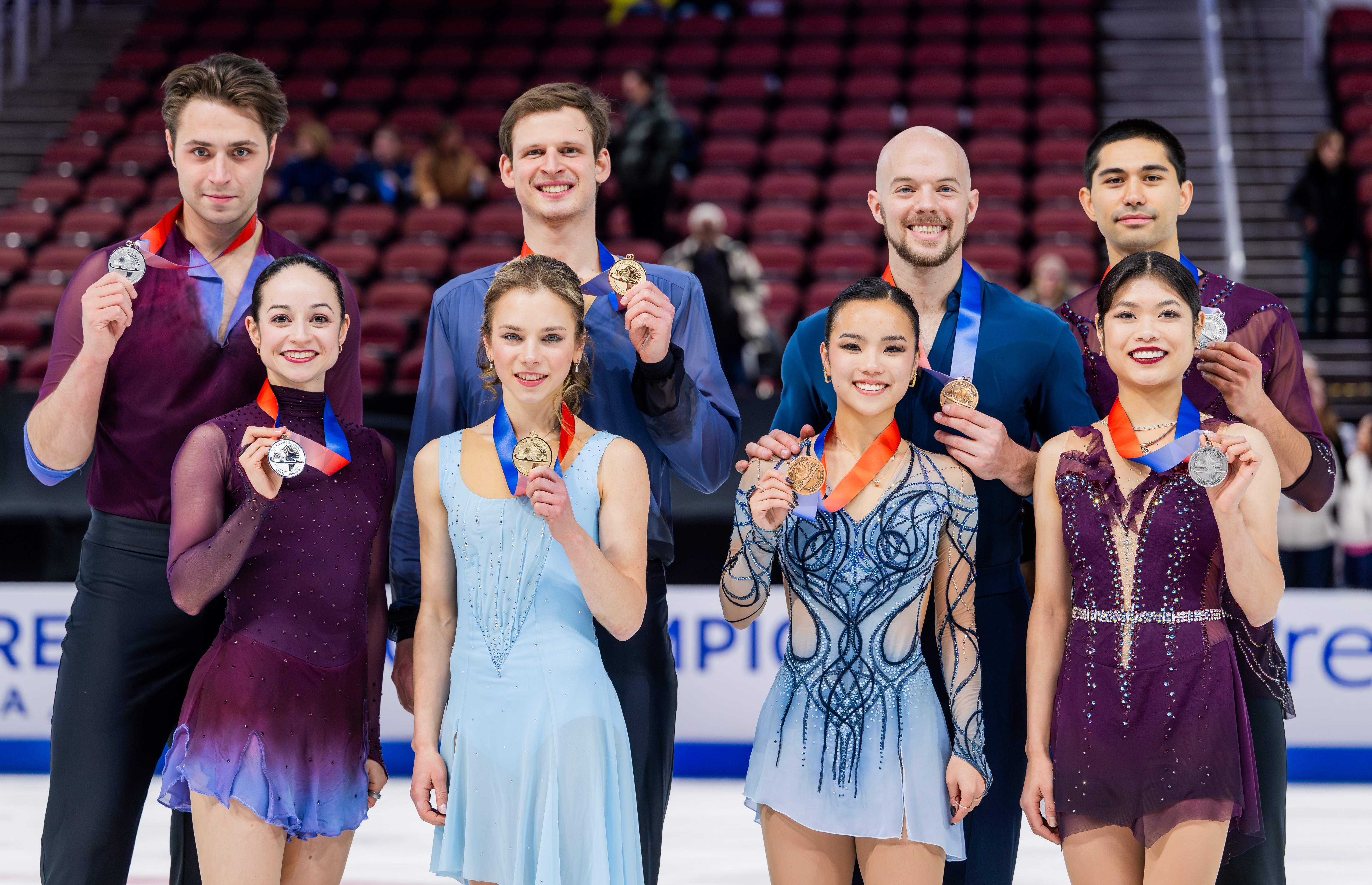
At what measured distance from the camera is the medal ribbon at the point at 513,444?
2416 mm

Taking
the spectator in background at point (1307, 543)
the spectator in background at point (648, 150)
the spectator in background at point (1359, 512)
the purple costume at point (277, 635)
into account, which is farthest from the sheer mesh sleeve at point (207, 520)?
the spectator in background at point (648, 150)

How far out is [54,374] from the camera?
2693 mm

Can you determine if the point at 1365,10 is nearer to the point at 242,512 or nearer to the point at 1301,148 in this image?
the point at 1301,148

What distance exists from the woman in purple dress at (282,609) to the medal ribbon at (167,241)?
0.21 m

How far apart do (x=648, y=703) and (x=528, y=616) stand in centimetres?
30

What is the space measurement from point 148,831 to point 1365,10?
35.7 feet

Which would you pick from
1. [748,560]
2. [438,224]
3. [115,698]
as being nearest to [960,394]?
[748,560]

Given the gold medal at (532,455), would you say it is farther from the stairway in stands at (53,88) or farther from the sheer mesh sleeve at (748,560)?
the stairway in stands at (53,88)

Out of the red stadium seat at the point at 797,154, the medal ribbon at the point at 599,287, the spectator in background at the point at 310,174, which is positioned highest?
the red stadium seat at the point at 797,154

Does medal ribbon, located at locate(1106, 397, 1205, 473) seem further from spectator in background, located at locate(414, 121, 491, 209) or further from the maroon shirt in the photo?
spectator in background, located at locate(414, 121, 491, 209)

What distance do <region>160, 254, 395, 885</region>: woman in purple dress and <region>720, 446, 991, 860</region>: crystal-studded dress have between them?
691mm

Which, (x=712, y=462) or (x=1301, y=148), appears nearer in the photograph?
(x=712, y=462)

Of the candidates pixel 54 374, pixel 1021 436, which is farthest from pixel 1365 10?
pixel 54 374

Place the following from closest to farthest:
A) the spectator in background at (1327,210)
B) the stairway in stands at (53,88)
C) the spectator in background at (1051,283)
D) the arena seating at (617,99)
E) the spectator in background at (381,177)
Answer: the spectator in background at (1051,283), the spectator in background at (1327,210), the arena seating at (617,99), the spectator in background at (381,177), the stairway in stands at (53,88)
